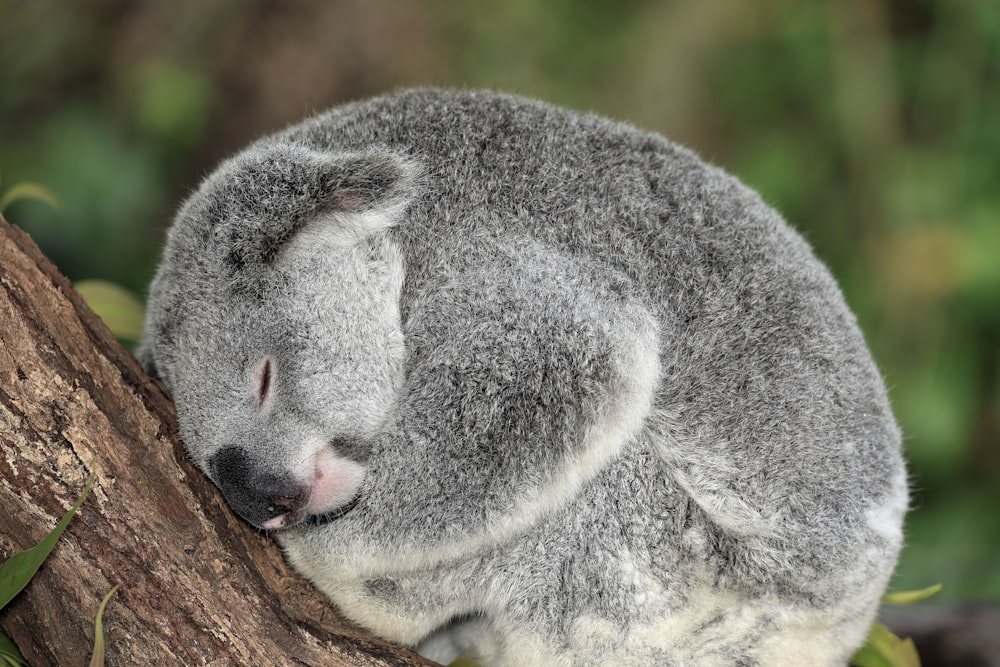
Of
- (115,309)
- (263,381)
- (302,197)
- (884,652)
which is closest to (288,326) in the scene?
(263,381)

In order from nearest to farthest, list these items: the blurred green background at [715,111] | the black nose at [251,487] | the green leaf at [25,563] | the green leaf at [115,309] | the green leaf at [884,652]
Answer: the green leaf at [25,563], the black nose at [251,487], the green leaf at [884,652], the green leaf at [115,309], the blurred green background at [715,111]

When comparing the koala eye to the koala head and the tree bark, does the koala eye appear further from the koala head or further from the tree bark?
the tree bark

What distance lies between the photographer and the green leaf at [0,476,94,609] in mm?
1824

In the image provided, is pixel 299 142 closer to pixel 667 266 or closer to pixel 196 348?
pixel 196 348

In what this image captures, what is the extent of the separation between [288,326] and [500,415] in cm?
52

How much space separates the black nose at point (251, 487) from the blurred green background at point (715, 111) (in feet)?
8.17

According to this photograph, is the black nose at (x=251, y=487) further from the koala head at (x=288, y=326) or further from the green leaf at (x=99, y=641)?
the green leaf at (x=99, y=641)

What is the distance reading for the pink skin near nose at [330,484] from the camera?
2.17 metres

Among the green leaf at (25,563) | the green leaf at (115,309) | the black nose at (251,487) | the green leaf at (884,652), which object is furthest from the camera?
the green leaf at (115,309)

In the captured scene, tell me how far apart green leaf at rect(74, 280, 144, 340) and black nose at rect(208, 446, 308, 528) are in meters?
0.87

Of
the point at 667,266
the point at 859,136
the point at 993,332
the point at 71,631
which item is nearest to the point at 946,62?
the point at 859,136

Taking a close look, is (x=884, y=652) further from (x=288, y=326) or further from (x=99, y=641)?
(x=99, y=641)

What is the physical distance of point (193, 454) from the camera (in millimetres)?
2168

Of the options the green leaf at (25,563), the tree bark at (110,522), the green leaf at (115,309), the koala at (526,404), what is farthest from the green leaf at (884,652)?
the green leaf at (115,309)
